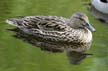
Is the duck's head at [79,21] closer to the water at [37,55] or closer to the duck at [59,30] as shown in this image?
the duck at [59,30]

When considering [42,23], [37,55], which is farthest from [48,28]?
[37,55]

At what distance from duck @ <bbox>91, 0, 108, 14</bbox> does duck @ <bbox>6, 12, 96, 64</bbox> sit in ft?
8.48

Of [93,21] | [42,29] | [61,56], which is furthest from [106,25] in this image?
[61,56]

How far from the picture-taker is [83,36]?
1045cm

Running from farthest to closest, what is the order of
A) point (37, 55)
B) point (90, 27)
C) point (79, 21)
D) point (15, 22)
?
point (15, 22) < point (79, 21) < point (90, 27) < point (37, 55)

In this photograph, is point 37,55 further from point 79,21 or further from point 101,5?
point 101,5

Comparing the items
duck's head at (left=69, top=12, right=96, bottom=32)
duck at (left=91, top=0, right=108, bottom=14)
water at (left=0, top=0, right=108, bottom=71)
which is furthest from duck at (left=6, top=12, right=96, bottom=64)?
duck at (left=91, top=0, right=108, bottom=14)

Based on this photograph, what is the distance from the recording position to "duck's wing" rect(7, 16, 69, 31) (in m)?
10.4

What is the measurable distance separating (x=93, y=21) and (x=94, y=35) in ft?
3.58

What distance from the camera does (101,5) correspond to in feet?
43.7

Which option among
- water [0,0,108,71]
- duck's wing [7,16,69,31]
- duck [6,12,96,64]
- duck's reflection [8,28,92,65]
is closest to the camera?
water [0,0,108,71]

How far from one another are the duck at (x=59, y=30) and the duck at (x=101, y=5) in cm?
258

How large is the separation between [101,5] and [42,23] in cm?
316

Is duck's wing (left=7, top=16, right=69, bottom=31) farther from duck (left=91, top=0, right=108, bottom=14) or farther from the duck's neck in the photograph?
duck (left=91, top=0, right=108, bottom=14)
